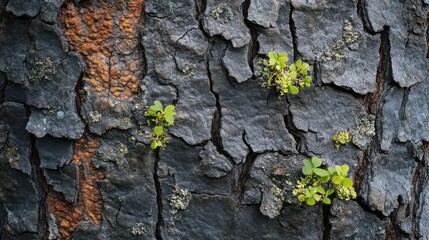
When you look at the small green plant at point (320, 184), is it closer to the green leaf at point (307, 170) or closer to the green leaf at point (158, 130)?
the green leaf at point (307, 170)

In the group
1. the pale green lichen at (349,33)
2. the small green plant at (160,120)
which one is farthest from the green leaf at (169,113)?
the pale green lichen at (349,33)

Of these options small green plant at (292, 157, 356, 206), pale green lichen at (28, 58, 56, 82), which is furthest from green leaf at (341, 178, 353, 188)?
pale green lichen at (28, 58, 56, 82)

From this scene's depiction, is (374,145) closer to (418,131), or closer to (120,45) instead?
(418,131)

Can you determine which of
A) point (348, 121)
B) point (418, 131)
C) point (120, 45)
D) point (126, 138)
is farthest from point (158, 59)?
point (418, 131)

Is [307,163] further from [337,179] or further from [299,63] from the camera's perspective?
[299,63]

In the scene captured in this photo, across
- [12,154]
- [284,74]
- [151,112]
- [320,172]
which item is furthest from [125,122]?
[320,172]
